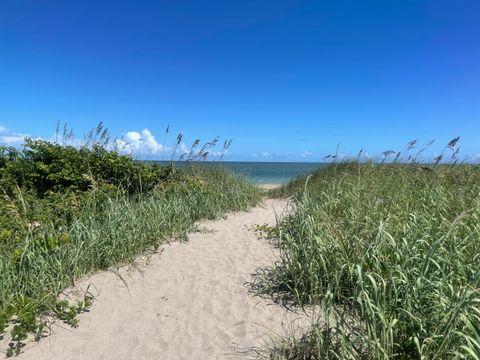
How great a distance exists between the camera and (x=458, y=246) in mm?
3650

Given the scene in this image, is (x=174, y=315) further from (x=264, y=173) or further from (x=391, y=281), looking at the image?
(x=264, y=173)

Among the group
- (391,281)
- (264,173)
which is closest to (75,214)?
(391,281)

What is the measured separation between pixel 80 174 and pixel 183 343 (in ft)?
19.8

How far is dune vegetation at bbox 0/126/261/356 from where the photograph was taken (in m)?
Result: 3.89

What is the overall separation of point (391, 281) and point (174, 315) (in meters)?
2.26

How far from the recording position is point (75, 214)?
6.34 m

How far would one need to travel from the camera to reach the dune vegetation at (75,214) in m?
3.89

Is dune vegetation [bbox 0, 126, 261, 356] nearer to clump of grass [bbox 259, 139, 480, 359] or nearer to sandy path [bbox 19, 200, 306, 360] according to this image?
sandy path [bbox 19, 200, 306, 360]

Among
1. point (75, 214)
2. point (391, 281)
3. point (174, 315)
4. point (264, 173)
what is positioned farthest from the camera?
point (264, 173)

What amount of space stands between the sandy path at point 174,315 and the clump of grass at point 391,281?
0.47 meters

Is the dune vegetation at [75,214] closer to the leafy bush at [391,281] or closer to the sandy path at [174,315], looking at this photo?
the sandy path at [174,315]

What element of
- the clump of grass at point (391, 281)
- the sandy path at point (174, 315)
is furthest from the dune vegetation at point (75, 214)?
the clump of grass at point (391, 281)

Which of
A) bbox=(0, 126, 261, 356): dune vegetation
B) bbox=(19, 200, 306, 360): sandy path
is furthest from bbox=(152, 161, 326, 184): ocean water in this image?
bbox=(19, 200, 306, 360): sandy path

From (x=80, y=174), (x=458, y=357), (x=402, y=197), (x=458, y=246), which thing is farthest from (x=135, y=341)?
(x=80, y=174)
